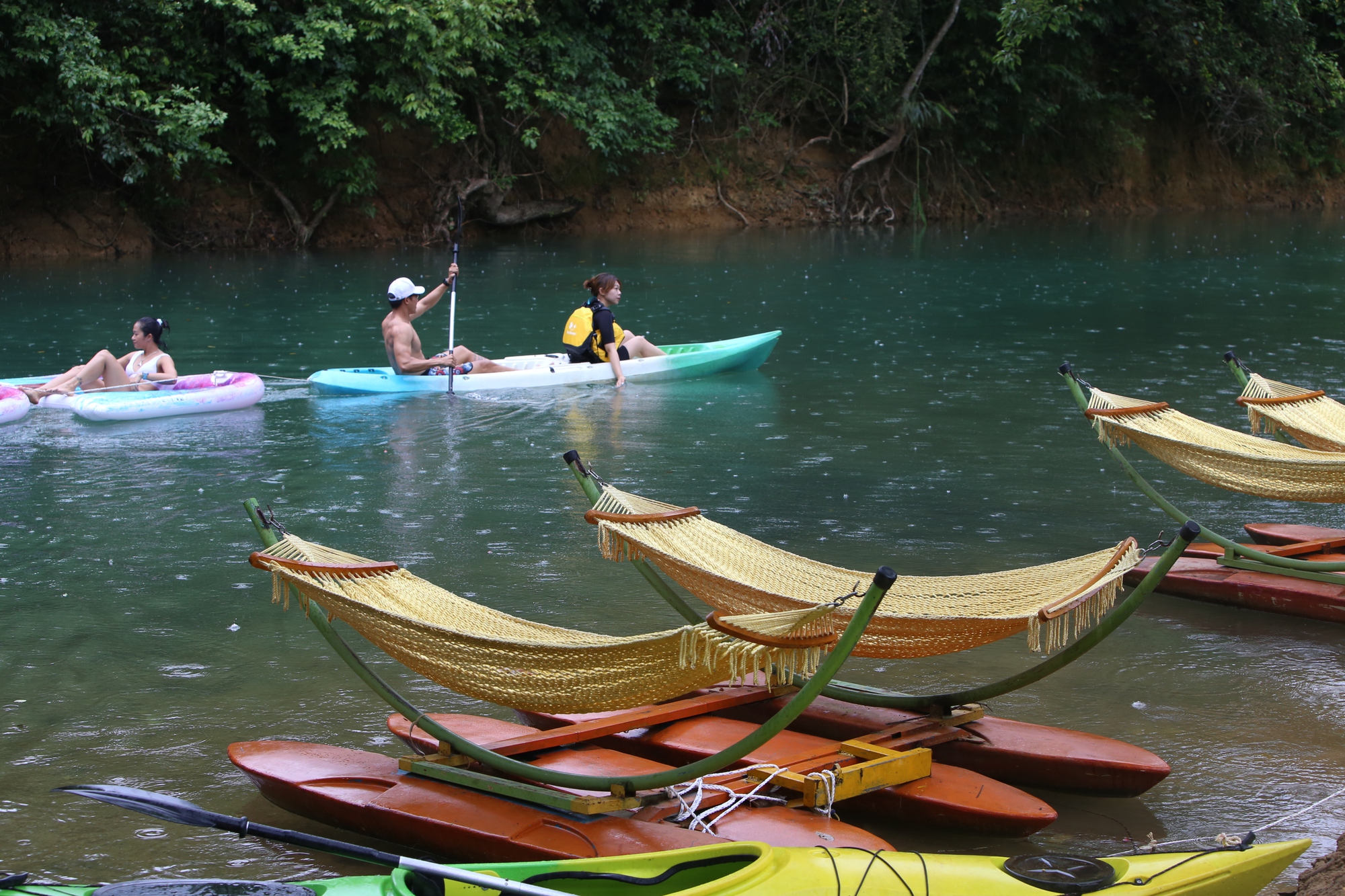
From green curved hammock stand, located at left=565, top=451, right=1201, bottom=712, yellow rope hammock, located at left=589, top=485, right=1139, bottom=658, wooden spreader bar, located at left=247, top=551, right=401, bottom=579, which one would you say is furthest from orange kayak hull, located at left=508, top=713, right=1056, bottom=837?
wooden spreader bar, located at left=247, top=551, right=401, bottom=579

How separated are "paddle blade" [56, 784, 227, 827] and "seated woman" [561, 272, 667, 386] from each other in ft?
27.3

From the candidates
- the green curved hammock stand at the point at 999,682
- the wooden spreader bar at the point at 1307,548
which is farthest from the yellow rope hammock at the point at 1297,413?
the green curved hammock stand at the point at 999,682

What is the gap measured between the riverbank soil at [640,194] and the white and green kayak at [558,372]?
507 inches

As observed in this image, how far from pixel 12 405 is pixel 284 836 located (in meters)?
7.73

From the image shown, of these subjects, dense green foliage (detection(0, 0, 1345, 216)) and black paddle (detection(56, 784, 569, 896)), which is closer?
black paddle (detection(56, 784, 569, 896))

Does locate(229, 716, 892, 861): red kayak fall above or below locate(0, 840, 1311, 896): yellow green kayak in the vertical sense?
below

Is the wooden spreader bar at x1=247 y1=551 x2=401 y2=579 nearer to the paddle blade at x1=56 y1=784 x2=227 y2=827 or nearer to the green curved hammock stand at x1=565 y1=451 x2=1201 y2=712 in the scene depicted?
the paddle blade at x1=56 y1=784 x2=227 y2=827

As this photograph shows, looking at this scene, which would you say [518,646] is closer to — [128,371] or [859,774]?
[859,774]

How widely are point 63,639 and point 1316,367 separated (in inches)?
399

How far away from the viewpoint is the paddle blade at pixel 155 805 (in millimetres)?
3213

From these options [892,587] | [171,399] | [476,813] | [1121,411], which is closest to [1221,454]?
[1121,411]

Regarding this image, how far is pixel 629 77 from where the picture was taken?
2761 cm

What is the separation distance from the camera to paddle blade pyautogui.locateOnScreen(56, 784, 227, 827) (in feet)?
10.5

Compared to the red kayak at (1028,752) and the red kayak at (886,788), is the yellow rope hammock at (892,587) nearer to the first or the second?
the red kayak at (1028,752)
